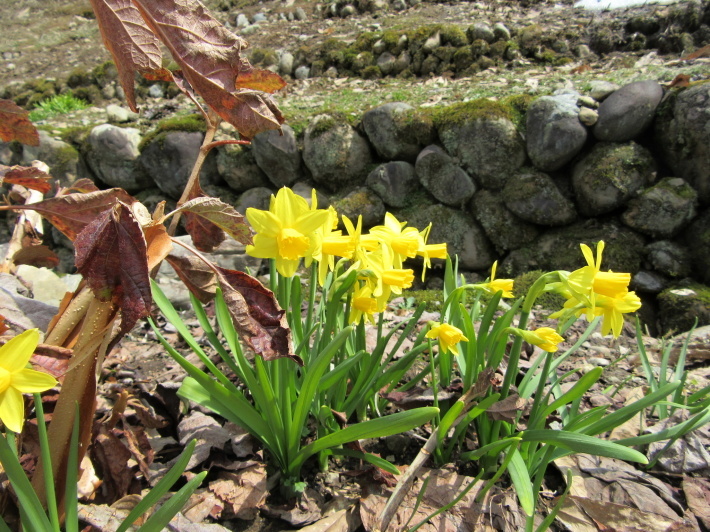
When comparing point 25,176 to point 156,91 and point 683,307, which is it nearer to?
point 683,307

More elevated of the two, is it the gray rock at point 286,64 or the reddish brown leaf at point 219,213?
the gray rock at point 286,64

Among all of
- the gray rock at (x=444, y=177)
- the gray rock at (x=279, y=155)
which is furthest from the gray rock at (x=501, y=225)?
the gray rock at (x=279, y=155)

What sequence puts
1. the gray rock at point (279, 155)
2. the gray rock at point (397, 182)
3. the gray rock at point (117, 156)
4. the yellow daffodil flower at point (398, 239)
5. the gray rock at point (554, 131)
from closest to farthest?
the yellow daffodil flower at point (398, 239)
the gray rock at point (554, 131)
the gray rock at point (397, 182)
the gray rock at point (279, 155)
the gray rock at point (117, 156)

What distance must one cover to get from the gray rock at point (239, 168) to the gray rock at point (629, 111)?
11.0 feet

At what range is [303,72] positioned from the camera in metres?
6.30

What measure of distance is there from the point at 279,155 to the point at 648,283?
3.62 metres

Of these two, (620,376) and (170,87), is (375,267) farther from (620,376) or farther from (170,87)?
(170,87)

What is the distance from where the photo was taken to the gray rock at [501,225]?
3979mm

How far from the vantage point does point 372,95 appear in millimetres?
5176

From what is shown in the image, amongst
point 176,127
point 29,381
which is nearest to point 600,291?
point 29,381

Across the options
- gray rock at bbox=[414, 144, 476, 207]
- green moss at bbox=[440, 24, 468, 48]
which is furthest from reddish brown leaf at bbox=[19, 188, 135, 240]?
green moss at bbox=[440, 24, 468, 48]

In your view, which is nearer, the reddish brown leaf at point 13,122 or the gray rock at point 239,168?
the reddish brown leaf at point 13,122

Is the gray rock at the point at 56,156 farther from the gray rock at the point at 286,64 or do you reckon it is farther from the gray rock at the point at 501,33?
the gray rock at the point at 501,33

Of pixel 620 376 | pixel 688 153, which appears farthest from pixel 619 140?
pixel 620 376
